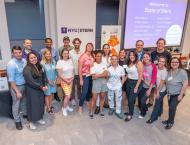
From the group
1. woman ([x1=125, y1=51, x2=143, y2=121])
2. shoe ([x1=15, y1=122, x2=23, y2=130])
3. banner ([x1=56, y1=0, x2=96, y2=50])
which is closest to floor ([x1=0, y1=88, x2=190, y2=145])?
shoe ([x1=15, y1=122, x2=23, y2=130])

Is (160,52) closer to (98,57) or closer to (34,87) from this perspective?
(98,57)

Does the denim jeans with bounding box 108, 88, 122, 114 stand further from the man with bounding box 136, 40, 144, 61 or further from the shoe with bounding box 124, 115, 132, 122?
the man with bounding box 136, 40, 144, 61

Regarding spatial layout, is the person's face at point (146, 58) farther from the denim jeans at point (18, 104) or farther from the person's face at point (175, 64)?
the denim jeans at point (18, 104)

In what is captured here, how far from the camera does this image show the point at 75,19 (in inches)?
A: 161

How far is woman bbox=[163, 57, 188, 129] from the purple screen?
223 centimetres

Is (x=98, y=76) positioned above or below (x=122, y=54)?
below

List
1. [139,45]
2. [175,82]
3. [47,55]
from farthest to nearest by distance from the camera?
1. [139,45]
2. [47,55]
3. [175,82]

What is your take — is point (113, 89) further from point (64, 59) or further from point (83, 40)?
point (83, 40)

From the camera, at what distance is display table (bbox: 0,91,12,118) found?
2836mm

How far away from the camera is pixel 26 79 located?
253 cm

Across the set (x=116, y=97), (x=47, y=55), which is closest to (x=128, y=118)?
(x=116, y=97)

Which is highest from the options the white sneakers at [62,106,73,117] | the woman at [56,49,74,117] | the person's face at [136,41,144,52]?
the person's face at [136,41,144,52]

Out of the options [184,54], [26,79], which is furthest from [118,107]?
[184,54]

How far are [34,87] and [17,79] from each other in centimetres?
28
